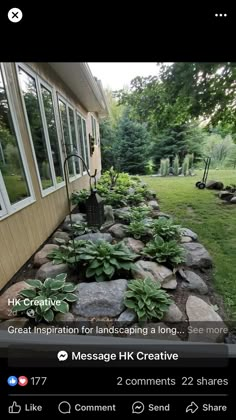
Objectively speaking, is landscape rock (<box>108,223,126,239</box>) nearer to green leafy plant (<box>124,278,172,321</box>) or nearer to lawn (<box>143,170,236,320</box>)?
lawn (<box>143,170,236,320</box>)

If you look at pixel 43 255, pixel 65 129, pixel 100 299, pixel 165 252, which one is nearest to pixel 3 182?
pixel 43 255

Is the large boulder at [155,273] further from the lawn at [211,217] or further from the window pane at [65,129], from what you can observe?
the window pane at [65,129]

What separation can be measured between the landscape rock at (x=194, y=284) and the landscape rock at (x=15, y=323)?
0.84 metres

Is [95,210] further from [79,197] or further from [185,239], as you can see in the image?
[185,239]

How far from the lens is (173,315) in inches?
30.9

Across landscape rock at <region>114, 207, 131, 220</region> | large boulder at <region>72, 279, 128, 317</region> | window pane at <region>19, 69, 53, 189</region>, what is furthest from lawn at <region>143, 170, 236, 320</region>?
window pane at <region>19, 69, 53, 189</region>

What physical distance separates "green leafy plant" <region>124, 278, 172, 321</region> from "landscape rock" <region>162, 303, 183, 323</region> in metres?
0.02

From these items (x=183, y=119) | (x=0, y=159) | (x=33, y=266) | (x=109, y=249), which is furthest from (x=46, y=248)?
(x=183, y=119)

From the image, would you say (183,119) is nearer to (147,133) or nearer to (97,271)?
(147,133)

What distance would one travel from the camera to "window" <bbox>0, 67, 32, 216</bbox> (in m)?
1.14

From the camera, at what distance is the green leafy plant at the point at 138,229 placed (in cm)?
156
